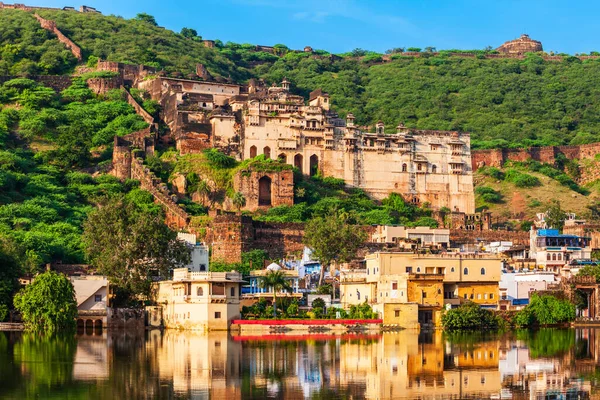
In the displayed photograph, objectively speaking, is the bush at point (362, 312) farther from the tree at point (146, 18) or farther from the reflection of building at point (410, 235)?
the tree at point (146, 18)

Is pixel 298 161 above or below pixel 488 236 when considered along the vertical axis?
above

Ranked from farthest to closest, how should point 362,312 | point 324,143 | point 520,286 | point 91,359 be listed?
1. point 324,143
2. point 520,286
3. point 362,312
4. point 91,359

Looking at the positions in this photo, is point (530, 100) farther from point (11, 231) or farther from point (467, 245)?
point (11, 231)

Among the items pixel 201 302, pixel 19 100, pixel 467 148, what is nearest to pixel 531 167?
pixel 467 148

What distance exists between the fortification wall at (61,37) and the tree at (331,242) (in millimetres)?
48538

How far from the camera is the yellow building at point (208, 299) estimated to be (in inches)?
2331

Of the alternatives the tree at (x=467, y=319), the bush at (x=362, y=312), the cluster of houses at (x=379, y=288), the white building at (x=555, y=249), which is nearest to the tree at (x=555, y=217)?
the white building at (x=555, y=249)

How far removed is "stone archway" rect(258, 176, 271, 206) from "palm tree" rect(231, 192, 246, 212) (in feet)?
5.49

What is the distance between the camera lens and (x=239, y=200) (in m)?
84.4

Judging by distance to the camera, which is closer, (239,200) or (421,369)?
(421,369)

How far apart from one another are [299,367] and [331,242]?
101 ft

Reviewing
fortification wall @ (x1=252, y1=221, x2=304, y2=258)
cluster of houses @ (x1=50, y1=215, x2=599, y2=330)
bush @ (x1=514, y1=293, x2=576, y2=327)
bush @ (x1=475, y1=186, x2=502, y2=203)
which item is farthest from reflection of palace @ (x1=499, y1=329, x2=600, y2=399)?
bush @ (x1=475, y1=186, x2=502, y2=203)

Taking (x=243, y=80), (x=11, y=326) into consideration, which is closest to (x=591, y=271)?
(x=11, y=326)

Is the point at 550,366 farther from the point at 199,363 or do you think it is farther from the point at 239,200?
the point at 239,200
